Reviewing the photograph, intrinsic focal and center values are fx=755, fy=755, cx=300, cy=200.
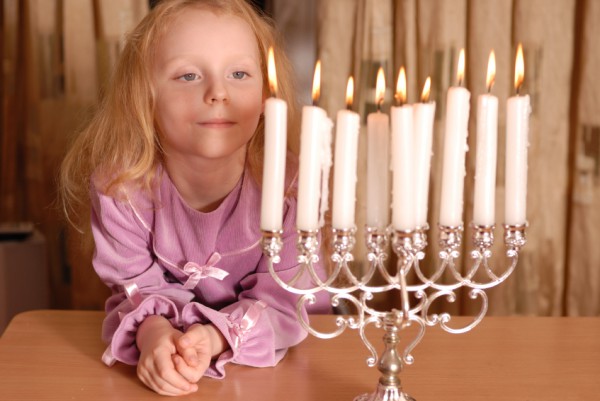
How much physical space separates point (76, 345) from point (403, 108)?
2.01ft

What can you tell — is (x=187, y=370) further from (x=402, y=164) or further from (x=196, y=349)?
(x=402, y=164)

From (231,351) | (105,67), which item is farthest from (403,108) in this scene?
(105,67)

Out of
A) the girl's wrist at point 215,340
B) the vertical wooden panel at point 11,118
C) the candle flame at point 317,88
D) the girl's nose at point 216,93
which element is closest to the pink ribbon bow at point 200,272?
the girl's wrist at point 215,340

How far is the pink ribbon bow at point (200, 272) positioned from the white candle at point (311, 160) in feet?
1.41

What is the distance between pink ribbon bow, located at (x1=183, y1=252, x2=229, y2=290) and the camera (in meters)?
1.12

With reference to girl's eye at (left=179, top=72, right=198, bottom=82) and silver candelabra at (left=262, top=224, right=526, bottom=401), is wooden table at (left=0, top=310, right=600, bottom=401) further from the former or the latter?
girl's eye at (left=179, top=72, right=198, bottom=82)

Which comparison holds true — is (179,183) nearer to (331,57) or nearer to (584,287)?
(331,57)

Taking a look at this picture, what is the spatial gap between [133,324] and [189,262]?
0.15m

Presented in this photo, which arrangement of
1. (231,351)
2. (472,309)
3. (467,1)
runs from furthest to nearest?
(472,309) < (467,1) < (231,351)

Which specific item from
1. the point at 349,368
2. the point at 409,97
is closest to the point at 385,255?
the point at 349,368

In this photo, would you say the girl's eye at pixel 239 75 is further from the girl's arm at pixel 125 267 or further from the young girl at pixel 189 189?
the girl's arm at pixel 125 267

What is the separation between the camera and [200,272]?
44.4 inches

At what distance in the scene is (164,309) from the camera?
41.3 inches

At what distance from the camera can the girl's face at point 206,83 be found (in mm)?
1045
